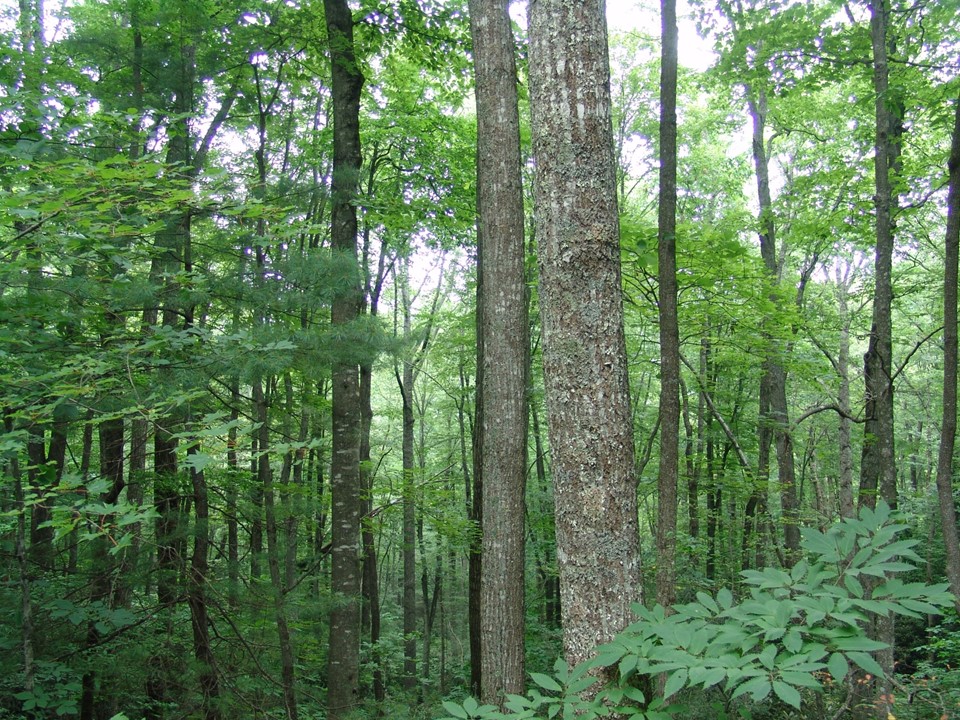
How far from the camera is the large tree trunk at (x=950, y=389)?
5.66 metres

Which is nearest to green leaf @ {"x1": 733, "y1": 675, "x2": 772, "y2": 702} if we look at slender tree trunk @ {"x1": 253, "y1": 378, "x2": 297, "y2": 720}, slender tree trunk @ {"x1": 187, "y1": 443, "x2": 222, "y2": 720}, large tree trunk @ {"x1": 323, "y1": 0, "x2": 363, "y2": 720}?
slender tree trunk @ {"x1": 187, "y1": 443, "x2": 222, "y2": 720}

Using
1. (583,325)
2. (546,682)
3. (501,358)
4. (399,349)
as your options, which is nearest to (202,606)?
(399,349)

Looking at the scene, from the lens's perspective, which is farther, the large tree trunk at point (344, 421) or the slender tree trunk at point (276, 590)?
the large tree trunk at point (344, 421)

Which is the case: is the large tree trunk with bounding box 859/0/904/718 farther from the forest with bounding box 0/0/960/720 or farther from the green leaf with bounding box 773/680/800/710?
the green leaf with bounding box 773/680/800/710

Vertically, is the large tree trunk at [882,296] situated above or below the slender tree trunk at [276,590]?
above

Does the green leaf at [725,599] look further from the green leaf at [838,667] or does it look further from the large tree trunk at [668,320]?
the large tree trunk at [668,320]

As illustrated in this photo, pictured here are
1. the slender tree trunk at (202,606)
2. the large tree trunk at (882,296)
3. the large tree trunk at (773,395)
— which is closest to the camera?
the slender tree trunk at (202,606)

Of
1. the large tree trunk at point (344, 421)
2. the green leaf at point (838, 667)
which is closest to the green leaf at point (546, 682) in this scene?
the green leaf at point (838, 667)

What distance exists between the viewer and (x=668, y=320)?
20.7 feet

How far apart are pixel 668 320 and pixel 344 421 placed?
3786mm

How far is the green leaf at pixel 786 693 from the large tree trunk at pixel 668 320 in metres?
4.54

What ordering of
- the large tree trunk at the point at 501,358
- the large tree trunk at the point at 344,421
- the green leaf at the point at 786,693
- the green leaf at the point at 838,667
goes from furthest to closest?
1. the large tree trunk at the point at 344,421
2. the large tree trunk at the point at 501,358
3. the green leaf at the point at 838,667
4. the green leaf at the point at 786,693

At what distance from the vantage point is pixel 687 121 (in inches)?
659

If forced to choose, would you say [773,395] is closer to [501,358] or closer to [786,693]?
[501,358]
